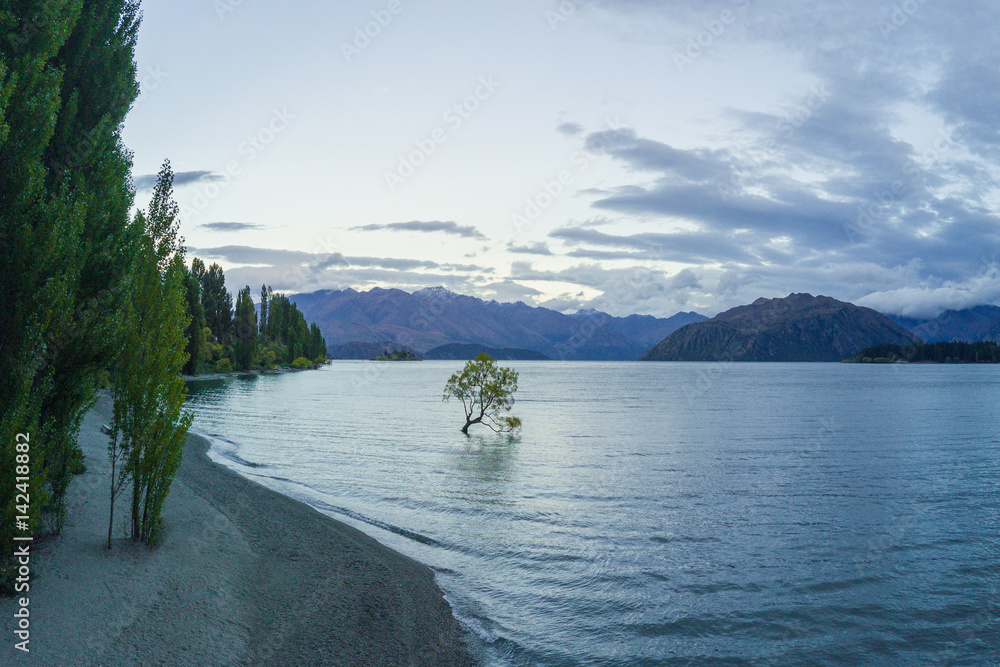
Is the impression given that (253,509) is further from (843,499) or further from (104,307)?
(843,499)

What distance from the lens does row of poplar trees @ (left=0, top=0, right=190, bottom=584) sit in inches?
524

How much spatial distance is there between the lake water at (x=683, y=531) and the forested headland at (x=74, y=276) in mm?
11527

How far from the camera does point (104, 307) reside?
600 inches

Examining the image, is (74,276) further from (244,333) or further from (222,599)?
(244,333)

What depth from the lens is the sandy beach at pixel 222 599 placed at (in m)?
12.2

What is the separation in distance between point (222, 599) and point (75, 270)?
972 cm

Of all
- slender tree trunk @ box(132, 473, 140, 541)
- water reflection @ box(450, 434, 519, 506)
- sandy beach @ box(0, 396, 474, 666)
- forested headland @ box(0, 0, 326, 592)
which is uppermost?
forested headland @ box(0, 0, 326, 592)

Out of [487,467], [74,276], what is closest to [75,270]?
[74,276]

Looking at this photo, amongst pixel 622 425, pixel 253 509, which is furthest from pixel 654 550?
pixel 622 425

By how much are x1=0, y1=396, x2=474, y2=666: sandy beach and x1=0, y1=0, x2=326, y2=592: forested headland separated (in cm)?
133

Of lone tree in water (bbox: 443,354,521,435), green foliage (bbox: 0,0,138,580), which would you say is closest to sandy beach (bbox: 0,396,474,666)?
green foliage (bbox: 0,0,138,580)

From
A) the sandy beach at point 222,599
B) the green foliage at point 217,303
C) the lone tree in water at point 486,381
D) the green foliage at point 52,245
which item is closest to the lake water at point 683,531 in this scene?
the sandy beach at point 222,599

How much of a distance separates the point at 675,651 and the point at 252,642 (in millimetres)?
11286

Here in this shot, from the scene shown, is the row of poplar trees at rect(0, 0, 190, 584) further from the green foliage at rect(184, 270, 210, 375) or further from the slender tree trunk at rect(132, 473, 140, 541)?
the green foliage at rect(184, 270, 210, 375)
